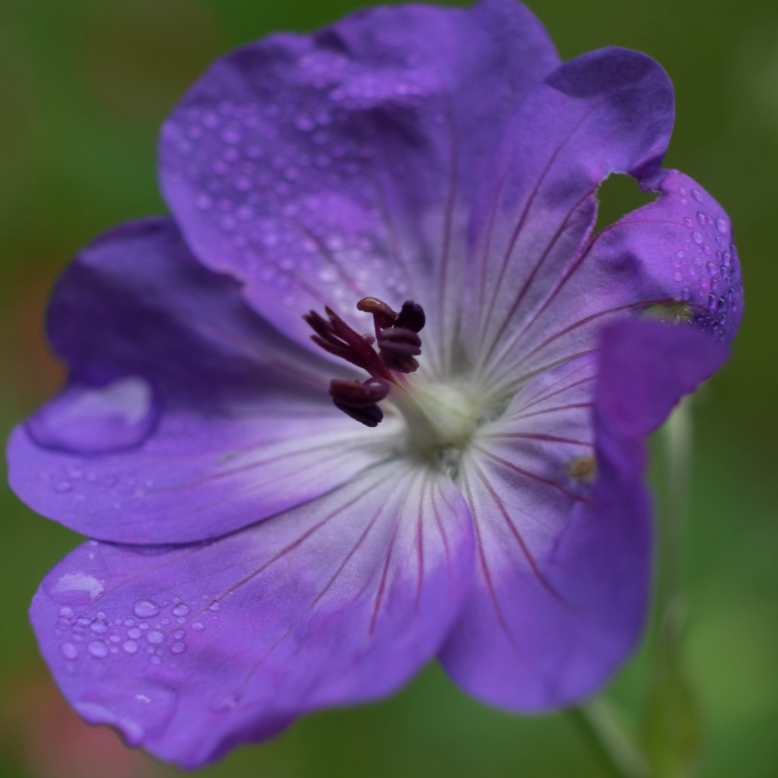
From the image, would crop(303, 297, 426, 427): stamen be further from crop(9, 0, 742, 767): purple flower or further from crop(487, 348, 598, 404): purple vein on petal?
crop(487, 348, 598, 404): purple vein on petal

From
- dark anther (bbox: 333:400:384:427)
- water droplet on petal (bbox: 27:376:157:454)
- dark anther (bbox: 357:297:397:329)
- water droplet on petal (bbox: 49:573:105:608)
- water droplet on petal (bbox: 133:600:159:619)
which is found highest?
dark anther (bbox: 357:297:397:329)

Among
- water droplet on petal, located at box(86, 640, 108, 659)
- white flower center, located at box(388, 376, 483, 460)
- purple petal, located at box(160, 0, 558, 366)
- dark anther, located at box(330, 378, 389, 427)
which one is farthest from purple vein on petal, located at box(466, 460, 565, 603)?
water droplet on petal, located at box(86, 640, 108, 659)

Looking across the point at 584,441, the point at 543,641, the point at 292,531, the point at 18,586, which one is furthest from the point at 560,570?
the point at 18,586

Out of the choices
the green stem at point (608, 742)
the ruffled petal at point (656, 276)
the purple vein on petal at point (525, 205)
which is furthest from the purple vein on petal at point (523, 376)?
the green stem at point (608, 742)

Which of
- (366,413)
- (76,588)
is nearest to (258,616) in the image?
(76,588)

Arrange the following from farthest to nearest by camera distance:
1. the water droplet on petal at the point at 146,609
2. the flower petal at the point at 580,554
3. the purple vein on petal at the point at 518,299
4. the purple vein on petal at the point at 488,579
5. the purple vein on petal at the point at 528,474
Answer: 1. the purple vein on petal at the point at 518,299
2. the water droplet on petal at the point at 146,609
3. the purple vein on petal at the point at 528,474
4. the purple vein on petal at the point at 488,579
5. the flower petal at the point at 580,554

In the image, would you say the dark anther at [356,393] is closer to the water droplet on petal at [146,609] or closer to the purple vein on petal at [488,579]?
the purple vein on petal at [488,579]

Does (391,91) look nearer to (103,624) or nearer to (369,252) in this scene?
(369,252)
